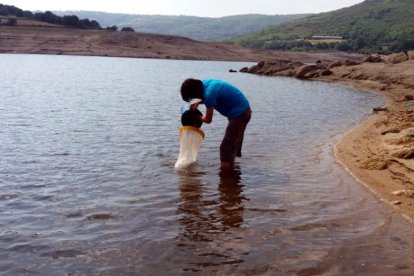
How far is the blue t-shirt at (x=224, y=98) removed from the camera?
8461mm

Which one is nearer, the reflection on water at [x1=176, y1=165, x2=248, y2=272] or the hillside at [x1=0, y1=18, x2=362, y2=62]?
the reflection on water at [x1=176, y1=165, x2=248, y2=272]

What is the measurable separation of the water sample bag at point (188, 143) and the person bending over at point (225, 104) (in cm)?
78

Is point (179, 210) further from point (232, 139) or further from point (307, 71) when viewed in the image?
point (307, 71)

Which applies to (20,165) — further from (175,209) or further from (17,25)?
(17,25)

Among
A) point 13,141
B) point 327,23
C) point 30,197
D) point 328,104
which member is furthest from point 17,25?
point 327,23

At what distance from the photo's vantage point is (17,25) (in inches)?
3273

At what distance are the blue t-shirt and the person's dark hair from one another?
0.11 m

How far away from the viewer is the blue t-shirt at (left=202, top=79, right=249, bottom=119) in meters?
8.46

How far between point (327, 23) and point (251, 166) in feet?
508

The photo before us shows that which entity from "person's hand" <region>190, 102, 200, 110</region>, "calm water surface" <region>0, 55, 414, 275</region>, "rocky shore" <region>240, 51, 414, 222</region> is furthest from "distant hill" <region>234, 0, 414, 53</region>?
"person's hand" <region>190, 102, 200, 110</region>

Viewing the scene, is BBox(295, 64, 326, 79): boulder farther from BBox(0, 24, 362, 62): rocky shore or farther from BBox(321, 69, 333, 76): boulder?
BBox(0, 24, 362, 62): rocky shore

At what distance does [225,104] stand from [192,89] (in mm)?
824

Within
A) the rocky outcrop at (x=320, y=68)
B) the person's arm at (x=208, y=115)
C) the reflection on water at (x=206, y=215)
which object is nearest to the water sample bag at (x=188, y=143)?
the reflection on water at (x=206, y=215)

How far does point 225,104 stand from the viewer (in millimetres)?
8914
